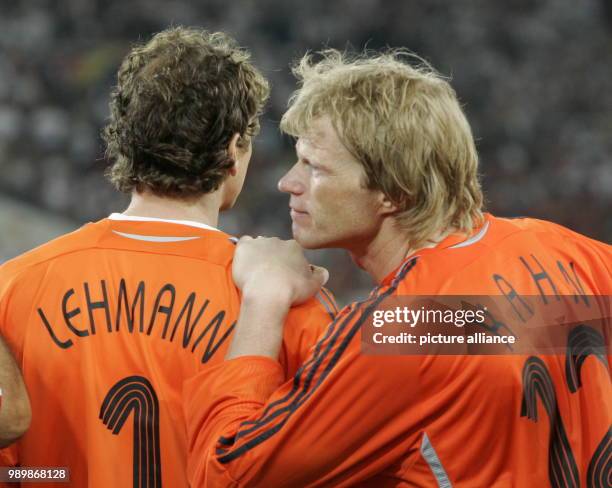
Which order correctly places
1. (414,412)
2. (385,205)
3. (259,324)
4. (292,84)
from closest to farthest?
(414,412)
(259,324)
(385,205)
(292,84)

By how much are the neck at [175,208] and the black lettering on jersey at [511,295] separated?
2.21 ft

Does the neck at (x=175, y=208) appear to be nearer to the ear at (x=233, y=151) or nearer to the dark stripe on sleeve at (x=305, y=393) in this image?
the ear at (x=233, y=151)

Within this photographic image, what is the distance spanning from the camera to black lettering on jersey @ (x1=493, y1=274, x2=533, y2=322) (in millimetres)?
1895

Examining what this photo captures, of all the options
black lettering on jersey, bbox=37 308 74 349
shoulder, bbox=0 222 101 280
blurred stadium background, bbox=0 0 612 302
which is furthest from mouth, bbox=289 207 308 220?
blurred stadium background, bbox=0 0 612 302

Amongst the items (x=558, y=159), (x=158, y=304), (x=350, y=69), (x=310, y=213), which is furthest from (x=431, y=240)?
(x=558, y=159)

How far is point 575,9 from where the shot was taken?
11.0 meters

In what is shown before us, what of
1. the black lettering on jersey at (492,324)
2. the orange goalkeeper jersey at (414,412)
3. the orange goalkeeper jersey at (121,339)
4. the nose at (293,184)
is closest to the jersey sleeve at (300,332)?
the orange goalkeeper jersey at (121,339)

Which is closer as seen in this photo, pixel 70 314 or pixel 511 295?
pixel 511 295

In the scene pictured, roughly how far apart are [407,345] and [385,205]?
36 cm

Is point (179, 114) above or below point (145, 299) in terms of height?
above

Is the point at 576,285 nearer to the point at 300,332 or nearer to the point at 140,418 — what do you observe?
the point at 300,332

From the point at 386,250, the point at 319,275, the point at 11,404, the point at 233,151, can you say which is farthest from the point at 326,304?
the point at 11,404

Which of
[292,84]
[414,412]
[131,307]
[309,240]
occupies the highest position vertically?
[292,84]

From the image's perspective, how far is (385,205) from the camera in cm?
208
